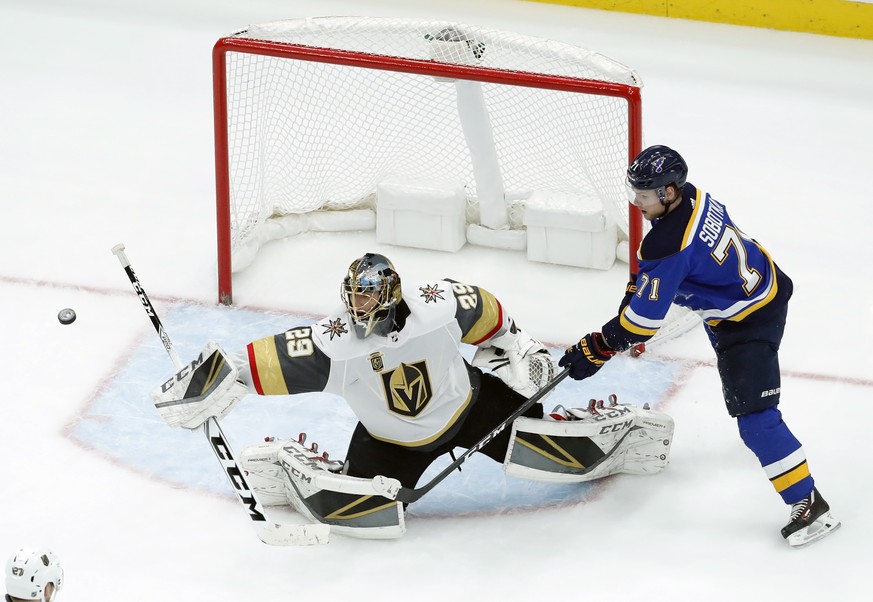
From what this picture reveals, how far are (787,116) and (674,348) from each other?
171cm

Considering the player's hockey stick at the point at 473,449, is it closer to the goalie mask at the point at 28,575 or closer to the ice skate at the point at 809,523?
the ice skate at the point at 809,523

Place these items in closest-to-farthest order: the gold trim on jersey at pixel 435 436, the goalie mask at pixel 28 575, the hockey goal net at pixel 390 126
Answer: the goalie mask at pixel 28 575 → the gold trim on jersey at pixel 435 436 → the hockey goal net at pixel 390 126

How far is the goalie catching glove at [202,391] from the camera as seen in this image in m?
3.81

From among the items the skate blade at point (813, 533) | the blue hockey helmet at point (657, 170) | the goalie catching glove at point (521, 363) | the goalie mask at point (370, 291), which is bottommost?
the skate blade at point (813, 533)

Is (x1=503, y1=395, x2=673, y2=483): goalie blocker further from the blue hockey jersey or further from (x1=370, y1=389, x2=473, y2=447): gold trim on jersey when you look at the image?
the blue hockey jersey

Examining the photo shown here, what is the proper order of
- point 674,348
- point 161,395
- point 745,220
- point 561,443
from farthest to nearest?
point 745,220
point 674,348
point 561,443
point 161,395

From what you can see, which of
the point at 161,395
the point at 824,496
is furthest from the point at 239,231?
the point at 824,496

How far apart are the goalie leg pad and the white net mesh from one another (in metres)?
0.91

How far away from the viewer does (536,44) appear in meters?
4.75

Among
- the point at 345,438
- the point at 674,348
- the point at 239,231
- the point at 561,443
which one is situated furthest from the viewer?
the point at 239,231

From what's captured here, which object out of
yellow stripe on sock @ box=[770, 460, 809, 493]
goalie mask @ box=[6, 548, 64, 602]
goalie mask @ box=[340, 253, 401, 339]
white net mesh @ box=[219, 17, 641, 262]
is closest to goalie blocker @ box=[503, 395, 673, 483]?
yellow stripe on sock @ box=[770, 460, 809, 493]

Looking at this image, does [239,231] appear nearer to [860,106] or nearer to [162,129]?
[162,129]

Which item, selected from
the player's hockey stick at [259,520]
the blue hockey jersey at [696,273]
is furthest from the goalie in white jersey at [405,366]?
the blue hockey jersey at [696,273]

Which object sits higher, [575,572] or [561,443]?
[561,443]
